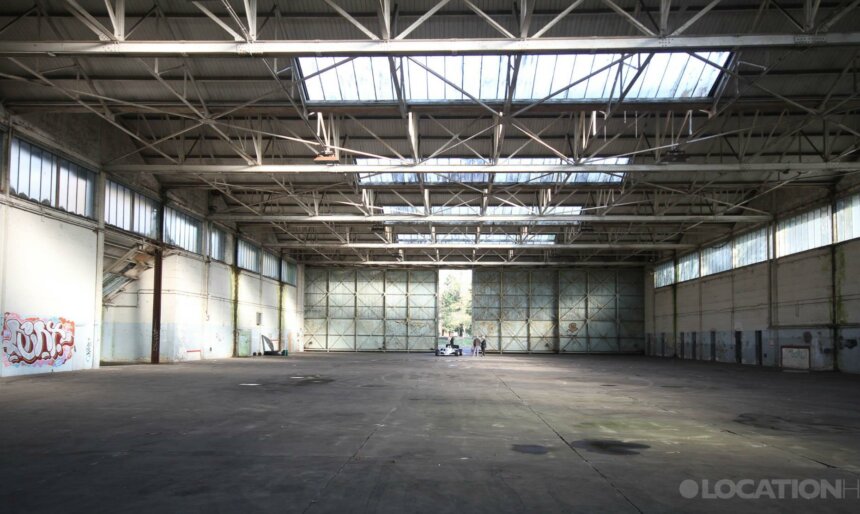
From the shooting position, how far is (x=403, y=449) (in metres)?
10.2

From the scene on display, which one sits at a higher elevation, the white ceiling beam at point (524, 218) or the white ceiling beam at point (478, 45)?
the white ceiling beam at point (478, 45)

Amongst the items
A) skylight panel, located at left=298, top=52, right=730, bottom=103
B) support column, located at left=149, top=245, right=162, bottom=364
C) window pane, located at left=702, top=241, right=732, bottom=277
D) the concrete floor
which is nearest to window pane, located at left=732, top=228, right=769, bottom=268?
window pane, located at left=702, top=241, right=732, bottom=277

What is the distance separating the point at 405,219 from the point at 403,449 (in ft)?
87.6

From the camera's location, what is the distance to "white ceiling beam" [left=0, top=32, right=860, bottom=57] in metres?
16.5

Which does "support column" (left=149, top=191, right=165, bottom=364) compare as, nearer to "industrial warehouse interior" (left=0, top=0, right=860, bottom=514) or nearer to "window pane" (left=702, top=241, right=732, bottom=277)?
"industrial warehouse interior" (left=0, top=0, right=860, bottom=514)

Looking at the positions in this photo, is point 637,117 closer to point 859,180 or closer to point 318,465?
point 859,180

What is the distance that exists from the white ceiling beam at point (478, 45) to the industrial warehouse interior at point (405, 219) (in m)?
0.07

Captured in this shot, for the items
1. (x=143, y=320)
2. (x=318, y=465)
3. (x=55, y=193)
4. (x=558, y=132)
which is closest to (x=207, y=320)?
(x=143, y=320)

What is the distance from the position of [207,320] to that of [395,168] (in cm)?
2056

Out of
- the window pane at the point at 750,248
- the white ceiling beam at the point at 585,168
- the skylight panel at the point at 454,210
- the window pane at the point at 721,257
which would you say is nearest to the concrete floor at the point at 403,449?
the white ceiling beam at the point at 585,168

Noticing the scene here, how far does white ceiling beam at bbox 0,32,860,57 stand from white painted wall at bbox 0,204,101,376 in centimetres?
1018

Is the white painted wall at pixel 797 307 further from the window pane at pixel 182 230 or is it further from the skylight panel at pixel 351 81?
the window pane at pixel 182 230

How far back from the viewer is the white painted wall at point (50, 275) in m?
23.5

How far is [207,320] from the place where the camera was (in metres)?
41.6
